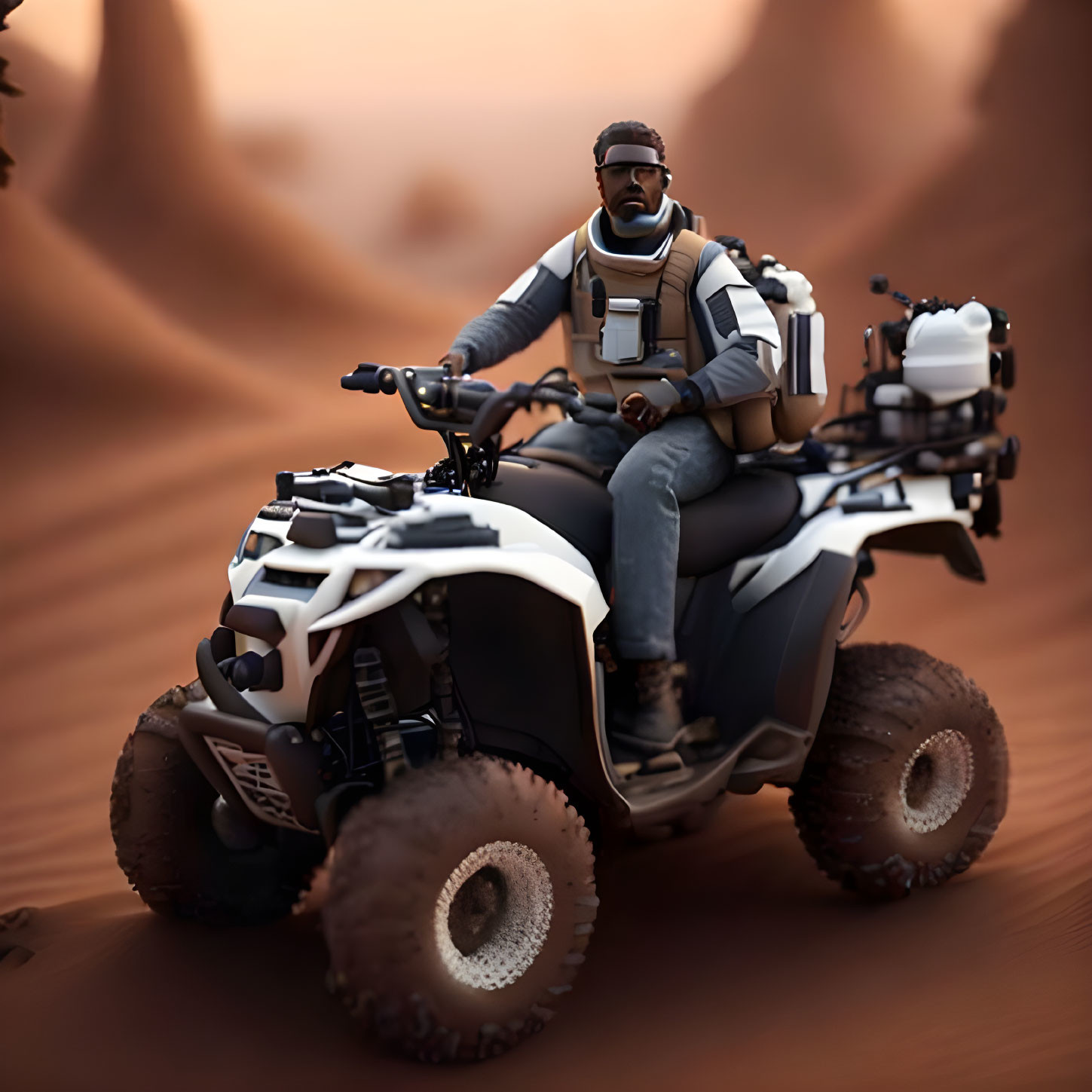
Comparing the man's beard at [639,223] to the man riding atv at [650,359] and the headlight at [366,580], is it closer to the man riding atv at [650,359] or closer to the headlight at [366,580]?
the man riding atv at [650,359]

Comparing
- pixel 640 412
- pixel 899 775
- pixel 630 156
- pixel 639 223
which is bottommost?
pixel 899 775

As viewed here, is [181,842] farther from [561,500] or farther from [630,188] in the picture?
[630,188]

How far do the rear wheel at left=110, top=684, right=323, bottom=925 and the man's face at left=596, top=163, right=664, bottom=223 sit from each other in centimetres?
185

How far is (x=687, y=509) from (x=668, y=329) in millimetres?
529

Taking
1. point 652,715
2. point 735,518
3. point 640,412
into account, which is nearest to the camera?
point 640,412

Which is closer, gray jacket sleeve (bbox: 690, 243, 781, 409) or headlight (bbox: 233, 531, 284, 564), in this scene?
headlight (bbox: 233, 531, 284, 564)

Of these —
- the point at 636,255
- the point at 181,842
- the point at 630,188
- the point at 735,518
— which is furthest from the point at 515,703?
the point at 630,188

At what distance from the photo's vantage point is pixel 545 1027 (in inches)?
143

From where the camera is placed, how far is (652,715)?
4.00 m

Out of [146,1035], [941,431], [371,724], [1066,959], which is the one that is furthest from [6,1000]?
[941,431]

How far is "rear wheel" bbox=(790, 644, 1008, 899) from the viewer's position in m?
4.34

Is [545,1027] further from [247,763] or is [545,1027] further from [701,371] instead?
[701,371]

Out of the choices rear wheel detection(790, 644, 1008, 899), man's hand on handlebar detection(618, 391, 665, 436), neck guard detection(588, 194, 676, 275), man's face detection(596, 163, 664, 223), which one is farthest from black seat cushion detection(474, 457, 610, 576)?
rear wheel detection(790, 644, 1008, 899)

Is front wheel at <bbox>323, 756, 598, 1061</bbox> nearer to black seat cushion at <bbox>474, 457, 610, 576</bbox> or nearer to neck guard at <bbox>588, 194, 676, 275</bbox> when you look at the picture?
black seat cushion at <bbox>474, 457, 610, 576</bbox>
